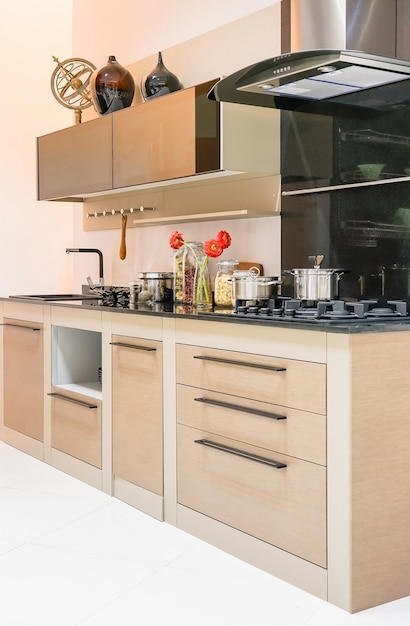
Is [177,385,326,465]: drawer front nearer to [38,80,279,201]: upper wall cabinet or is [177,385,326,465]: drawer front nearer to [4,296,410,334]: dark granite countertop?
[4,296,410,334]: dark granite countertop

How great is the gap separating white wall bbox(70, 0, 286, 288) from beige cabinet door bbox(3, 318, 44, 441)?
733 mm

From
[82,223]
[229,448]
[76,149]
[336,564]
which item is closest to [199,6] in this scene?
[76,149]

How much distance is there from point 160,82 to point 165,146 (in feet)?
1.68

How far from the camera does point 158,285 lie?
12.2 feet

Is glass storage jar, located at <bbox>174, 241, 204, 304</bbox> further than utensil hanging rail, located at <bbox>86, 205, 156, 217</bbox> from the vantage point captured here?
No

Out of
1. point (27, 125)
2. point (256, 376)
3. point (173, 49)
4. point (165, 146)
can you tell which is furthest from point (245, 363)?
point (27, 125)

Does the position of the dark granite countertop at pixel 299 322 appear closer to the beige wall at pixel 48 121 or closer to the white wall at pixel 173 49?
the white wall at pixel 173 49

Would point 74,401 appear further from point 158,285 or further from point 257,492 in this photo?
point 257,492

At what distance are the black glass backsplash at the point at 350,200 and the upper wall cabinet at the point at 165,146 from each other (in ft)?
0.54

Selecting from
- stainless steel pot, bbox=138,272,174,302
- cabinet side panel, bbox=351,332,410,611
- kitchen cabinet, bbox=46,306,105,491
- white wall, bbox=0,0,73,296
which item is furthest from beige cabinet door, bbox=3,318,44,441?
cabinet side panel, bbox=351,332,410,611

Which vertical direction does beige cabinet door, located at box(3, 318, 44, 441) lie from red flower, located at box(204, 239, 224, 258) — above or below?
below

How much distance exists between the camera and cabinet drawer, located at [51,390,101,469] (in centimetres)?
338

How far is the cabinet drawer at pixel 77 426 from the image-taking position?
3381mm

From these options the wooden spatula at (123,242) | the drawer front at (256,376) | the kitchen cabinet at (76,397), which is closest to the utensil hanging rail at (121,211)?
the wooden spatula at (123,242)
